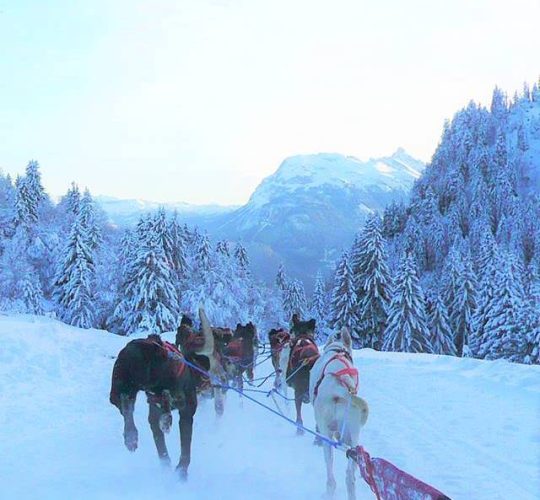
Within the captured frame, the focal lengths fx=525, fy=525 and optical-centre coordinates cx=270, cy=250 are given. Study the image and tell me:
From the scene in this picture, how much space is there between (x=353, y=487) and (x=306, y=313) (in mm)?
62141

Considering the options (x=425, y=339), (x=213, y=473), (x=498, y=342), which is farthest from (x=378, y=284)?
(x=213, y=473)

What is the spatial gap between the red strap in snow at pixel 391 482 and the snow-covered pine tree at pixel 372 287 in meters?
37.6

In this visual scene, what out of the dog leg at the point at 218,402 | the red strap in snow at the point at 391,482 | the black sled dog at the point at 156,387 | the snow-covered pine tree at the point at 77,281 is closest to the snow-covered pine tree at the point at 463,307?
the snow-covered pine tree at the point at 77,281

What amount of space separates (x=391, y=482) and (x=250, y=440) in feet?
15.2

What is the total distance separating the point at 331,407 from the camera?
17.6ft

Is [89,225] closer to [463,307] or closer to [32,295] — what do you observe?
[32,295]

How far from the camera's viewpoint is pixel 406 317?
3950cm

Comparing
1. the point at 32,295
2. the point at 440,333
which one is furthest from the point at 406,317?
the point at 32,295

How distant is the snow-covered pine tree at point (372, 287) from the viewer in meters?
41.2

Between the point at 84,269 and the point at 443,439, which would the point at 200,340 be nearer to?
the point at 443,439

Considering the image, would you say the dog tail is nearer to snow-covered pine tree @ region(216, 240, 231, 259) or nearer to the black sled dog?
the black sled dog

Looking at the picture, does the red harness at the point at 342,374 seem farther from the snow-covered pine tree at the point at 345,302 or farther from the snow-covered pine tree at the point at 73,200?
the snow-covered pine tree at the point at 73,200

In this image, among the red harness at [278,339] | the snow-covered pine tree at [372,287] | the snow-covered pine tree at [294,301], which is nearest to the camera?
the red harness at [278,339]

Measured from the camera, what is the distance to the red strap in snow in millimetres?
3186
